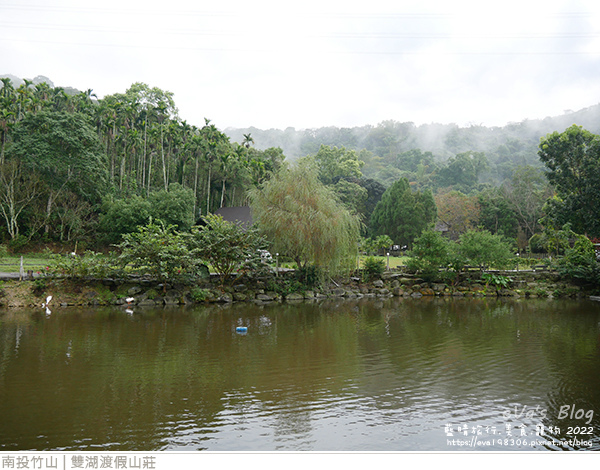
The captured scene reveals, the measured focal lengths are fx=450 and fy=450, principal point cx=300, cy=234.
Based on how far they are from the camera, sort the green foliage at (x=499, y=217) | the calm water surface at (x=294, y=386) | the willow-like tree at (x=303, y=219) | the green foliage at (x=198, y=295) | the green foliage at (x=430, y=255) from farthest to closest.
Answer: the green foliage at (x=499, y=217) < the green foliage at (x=430, y=255) < the willow-like tree at (x=303, y=219) < the green foliage at (x=198, y=295) < the calm water surface at (x=294, y=386)

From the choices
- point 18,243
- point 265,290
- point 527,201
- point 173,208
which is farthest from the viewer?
point 527,201

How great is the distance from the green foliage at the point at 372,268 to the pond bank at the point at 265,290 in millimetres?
255

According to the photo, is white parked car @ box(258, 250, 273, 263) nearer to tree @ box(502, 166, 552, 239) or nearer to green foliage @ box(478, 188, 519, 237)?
green foliage @ box(478, 188, 519, 237)

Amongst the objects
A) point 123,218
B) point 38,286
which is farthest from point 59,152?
point 38,286

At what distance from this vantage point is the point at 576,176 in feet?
73.6

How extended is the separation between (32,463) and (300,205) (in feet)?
45.7

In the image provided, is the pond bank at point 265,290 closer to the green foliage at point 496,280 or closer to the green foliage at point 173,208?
the green foliage at point 496,280

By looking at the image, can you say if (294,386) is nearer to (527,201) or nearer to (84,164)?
(84,164)

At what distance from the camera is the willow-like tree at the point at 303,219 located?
17.0 m

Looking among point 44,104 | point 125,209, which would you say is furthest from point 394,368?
point 44,104

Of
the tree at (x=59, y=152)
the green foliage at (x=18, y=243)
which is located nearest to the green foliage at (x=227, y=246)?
the tree at (x=59, y=152)

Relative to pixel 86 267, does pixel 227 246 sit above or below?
above

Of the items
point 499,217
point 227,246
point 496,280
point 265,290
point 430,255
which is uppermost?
point 499,217

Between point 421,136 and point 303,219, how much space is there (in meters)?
95.4
